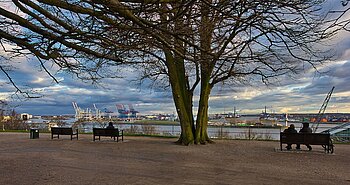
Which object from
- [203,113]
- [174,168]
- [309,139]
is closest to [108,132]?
[203,113]

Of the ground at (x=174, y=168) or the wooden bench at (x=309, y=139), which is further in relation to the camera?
the wooden bench at (x=309, y=139)

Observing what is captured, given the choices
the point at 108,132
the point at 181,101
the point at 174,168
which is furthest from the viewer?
the point at 108,132

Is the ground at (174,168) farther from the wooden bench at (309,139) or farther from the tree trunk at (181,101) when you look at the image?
the tree trunk at (181,101)

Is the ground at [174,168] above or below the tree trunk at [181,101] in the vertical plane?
below

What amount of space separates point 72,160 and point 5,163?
1.86m

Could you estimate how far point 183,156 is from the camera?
1100cm

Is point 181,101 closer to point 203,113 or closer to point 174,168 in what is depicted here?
point 203,113

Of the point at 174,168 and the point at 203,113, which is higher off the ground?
the point at 203,113

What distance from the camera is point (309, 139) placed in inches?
477

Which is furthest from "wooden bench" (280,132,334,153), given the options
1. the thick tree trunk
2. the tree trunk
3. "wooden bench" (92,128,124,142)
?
"wooden bench" (92,128,124,142)

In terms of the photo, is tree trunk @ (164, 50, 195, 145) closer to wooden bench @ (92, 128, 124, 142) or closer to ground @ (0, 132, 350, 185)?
wooden bench @ (92, 128, 124, 142)

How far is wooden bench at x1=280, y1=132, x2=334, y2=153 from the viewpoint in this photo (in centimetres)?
1194

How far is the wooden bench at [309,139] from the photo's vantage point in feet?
39.2

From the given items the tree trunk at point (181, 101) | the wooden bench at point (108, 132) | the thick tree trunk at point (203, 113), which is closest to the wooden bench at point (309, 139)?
the thick tree trunk at point (203, 113)
